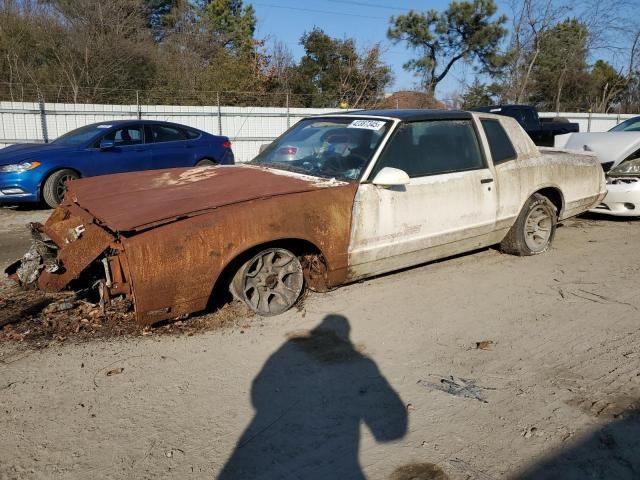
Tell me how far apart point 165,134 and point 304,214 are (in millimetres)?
6925

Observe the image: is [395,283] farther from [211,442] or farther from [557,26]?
[557,26]

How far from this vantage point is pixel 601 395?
3062mm

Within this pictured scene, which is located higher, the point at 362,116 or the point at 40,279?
the point at 362,116

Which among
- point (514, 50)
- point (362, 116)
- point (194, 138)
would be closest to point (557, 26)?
point (514, 50)

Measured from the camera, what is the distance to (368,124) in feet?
15.4

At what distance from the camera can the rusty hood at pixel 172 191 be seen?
3562 mm

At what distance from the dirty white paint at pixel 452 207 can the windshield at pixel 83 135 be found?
6657 millimetres

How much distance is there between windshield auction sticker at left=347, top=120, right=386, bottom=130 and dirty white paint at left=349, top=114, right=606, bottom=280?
1.60 ft

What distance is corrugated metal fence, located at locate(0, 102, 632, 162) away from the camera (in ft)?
47.9

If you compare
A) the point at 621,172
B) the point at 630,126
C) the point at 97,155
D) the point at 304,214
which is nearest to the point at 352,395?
the point at 304,214

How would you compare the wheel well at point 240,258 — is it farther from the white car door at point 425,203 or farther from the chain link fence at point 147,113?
the chain link fence at point 147,113

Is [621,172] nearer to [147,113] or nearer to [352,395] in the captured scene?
[352,395]

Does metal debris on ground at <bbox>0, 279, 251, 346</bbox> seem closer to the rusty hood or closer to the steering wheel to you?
the rusty hood

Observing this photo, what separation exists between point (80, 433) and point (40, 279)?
1598 millimetres
